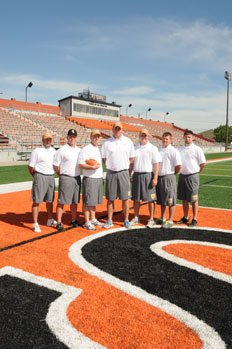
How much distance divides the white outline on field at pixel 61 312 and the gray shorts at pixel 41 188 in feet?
5.44

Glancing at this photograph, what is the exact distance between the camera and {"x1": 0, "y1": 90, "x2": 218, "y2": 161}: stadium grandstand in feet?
76.3

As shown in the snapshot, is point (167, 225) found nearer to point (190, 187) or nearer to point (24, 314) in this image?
point (190, 187)

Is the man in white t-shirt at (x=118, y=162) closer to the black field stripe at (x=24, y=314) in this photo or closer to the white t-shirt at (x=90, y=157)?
the white t-shirt at (x=90, y=157)

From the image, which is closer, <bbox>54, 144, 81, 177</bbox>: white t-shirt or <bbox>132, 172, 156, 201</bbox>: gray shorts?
<bbox>54, 144, 81, 177</bbox>: white t-shirt

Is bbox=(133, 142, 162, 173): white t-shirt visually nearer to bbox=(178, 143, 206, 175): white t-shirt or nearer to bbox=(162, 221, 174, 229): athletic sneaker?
bbox=(178, 143, 206, 175): white t-shirt

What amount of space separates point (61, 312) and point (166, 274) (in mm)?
1334

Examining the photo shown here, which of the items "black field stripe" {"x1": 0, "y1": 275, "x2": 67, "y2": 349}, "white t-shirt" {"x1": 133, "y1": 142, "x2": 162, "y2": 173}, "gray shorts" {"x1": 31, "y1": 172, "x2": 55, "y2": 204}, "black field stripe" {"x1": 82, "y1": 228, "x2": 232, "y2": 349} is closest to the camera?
"black field stripe" {"x1": 0, "y1": 275, "x2": 67, "y2": 349}

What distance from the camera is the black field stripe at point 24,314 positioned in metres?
2.15

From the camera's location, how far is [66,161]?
498cm

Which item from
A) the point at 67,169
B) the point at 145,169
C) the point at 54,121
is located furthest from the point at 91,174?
the point at 54,121

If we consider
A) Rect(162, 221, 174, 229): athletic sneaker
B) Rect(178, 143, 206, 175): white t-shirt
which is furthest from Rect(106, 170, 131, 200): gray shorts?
Rect(178, 143, 206, 175): white t-shirt

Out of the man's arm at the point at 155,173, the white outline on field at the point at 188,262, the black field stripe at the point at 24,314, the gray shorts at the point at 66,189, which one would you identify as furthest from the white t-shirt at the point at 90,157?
the black field stripe at the point at 24,314

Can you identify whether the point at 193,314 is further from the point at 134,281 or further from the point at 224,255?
the point at 224,255

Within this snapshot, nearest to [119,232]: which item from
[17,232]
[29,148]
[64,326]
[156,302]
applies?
[17,232]
